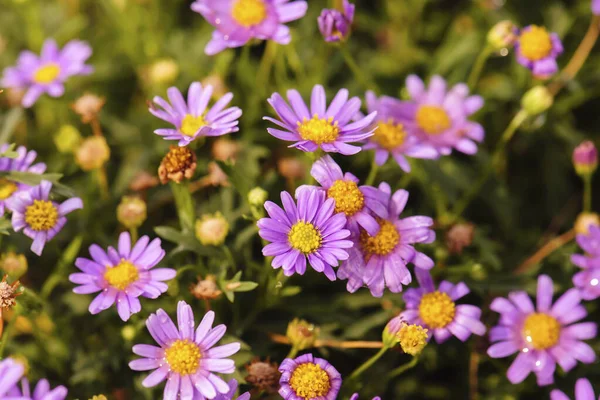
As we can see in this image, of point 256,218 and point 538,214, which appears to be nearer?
point 256,218

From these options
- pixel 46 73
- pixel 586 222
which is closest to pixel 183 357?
pixel 46 73

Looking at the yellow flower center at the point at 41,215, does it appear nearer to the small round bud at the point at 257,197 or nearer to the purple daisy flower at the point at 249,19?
the small round bud at the point at 257,197

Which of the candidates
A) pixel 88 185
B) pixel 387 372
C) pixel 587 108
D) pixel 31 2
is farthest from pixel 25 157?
pixel 587 108

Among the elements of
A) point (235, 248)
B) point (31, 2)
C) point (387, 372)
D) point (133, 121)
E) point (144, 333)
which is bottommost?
point (144, 333)

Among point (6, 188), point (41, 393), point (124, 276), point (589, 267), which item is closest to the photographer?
point (41, 393)

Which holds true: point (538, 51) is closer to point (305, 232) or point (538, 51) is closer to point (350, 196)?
point (350, 196)

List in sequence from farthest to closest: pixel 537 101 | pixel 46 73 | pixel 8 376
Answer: pixel 46 73, pixel 537 101, pixel 8 376

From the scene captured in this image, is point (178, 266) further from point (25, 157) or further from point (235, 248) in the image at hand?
point (25, 157)
